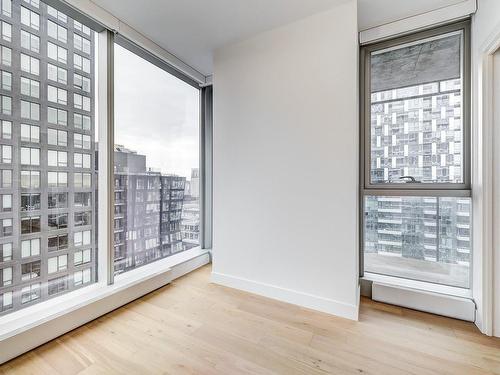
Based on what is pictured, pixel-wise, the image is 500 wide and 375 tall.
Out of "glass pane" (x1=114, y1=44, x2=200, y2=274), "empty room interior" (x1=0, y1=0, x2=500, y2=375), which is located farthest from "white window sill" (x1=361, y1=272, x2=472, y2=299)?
"glass pane" (x1=114, y1=44, x2=200, y2=274)

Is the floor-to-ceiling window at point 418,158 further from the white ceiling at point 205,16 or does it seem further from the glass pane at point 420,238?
the white ceiling at point 205,16

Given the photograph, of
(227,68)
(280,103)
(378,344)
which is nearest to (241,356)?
(378,344)

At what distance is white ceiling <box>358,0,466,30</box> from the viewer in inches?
72.6

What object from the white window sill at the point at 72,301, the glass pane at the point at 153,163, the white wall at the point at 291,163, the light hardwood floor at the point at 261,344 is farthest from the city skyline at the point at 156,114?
the light hardwood floor at the point at 261,344

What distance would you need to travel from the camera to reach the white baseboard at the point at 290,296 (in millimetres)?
1873

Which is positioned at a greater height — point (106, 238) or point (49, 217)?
point (49, 217)

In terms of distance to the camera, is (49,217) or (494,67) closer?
(494,67)

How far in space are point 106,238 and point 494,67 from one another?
343 centimetres

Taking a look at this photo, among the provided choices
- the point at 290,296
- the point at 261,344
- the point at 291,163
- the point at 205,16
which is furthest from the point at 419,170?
the point at 205,16

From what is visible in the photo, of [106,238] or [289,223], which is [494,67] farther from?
[106,238]

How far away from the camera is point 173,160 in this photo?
283 cm

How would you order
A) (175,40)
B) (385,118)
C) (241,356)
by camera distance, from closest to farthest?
(241,356), (385,118), (175,40)

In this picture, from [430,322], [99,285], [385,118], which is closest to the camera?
[430,322]

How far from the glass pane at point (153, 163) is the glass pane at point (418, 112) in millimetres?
2229
